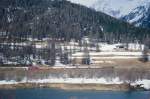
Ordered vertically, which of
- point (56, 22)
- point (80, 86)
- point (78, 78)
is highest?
point (56, 22)

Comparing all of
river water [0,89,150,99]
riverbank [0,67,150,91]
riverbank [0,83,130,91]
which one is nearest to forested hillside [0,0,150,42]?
riverbank [0,67,150,91]

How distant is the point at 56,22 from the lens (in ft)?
413

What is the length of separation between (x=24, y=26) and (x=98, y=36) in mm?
18854

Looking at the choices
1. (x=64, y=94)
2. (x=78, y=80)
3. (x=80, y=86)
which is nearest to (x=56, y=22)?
(x=78, y=80)

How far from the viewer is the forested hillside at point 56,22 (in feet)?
379

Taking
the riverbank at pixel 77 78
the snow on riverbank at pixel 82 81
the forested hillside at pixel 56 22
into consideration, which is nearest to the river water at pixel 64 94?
the riverbank at pixel 77 78

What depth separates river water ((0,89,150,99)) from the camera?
64938 millimetres

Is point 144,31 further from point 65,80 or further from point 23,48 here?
point 65,80

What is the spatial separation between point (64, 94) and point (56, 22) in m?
57.7

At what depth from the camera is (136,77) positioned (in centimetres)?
8169

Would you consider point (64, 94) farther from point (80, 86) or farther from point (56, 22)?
point (56, 22)

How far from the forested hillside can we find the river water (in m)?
36.5

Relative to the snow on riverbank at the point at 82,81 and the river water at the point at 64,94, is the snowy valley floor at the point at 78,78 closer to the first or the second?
the snow on riverbank at the point at 82,81

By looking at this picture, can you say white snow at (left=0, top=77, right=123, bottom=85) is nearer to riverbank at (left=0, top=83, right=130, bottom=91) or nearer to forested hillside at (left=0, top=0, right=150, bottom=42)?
riverbank at (left=0, top=83, right=130, bottom=91)
